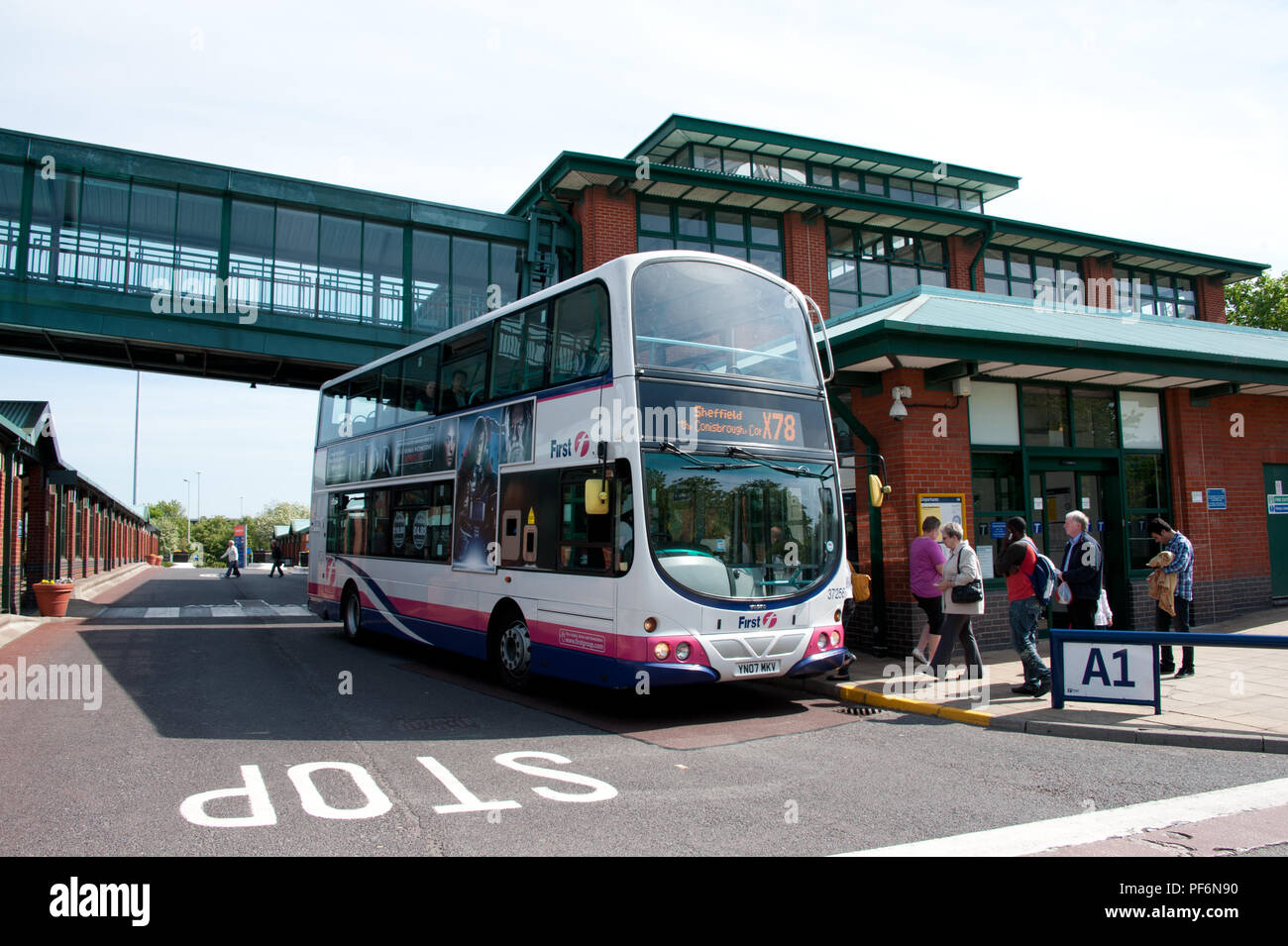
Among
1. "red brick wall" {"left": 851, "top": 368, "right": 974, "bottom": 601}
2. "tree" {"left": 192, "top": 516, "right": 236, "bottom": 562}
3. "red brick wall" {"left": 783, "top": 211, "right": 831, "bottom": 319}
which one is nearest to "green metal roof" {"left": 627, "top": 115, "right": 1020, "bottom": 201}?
"red brick wall" {"left": 783, "top": 211, "right": 831, "bottom": 319}

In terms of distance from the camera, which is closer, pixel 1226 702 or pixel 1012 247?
pixel 1226 702

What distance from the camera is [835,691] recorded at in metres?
9.22

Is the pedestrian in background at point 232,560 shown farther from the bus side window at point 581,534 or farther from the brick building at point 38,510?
the bus side window at point 581,534

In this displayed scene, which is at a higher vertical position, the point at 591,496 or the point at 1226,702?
the point at 591,496

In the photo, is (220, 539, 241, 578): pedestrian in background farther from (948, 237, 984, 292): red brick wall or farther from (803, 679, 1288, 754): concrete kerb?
(803, 679, 1288, 754): concrete kerb

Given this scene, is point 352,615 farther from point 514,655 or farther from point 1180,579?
point 1180,579

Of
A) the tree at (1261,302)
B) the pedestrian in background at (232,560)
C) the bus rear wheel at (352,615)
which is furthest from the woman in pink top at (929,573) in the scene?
the tree at (1261,302)

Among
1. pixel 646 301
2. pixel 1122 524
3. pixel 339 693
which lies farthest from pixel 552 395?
pixel 1122 524

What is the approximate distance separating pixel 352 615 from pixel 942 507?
9.88m

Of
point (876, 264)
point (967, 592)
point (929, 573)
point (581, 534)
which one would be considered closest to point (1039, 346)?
point (929, 573)

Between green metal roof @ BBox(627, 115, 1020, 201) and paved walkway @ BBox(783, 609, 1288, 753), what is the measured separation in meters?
16.8

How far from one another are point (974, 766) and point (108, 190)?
19.6 m

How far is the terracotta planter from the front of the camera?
61.2 ft
